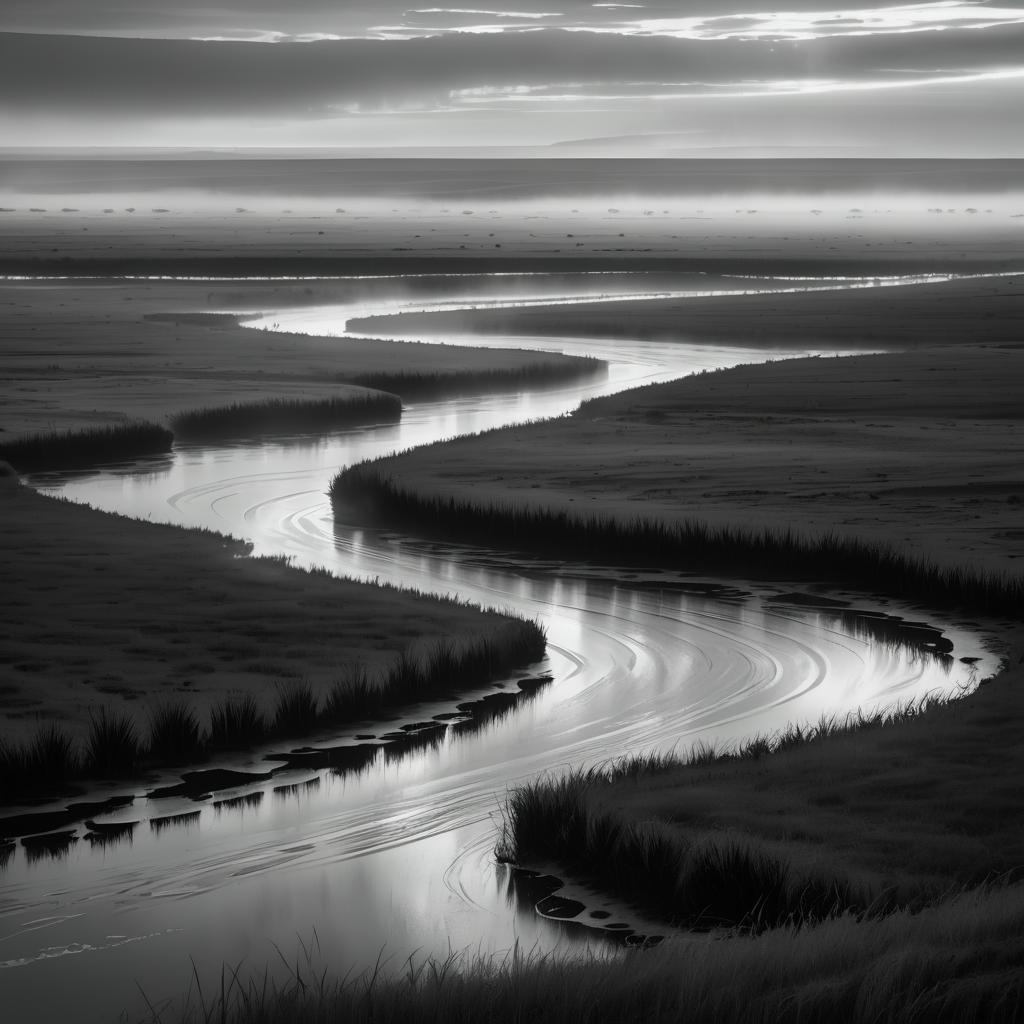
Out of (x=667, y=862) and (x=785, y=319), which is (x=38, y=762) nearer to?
(x=667, y=862)

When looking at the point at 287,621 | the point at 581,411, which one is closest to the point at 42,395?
the point at 581,411

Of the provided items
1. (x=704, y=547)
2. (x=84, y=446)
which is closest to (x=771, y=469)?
(x=704, y=547)

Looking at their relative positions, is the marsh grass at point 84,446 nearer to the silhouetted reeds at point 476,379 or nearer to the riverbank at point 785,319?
the silhouetted reeds at point 476,379

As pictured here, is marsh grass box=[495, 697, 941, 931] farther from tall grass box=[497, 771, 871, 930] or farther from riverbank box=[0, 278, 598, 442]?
riverbank box=[0, 278, 598, 442]

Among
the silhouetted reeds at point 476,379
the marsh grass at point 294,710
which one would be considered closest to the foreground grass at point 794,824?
the marsh grass at point 294,710

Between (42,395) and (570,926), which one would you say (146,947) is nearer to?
(570,926)

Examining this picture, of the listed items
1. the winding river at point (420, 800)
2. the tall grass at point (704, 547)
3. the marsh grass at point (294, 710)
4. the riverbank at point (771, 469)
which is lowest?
the winding river at point (420, 800)
